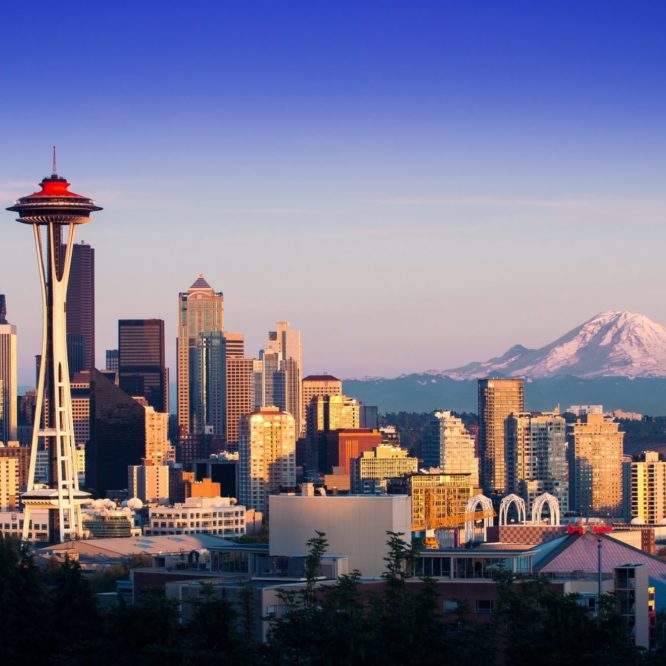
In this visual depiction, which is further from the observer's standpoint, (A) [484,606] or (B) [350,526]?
(B) [350,526]

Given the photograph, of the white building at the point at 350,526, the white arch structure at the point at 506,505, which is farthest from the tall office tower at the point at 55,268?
the white building at the point at 350,526

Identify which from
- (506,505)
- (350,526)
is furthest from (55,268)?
(350,526)

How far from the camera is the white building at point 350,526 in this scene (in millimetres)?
72000

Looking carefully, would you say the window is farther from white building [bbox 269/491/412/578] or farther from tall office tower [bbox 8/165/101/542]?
tall office tower [bbox 8/165/101/542]

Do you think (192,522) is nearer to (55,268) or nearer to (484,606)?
(55,268)

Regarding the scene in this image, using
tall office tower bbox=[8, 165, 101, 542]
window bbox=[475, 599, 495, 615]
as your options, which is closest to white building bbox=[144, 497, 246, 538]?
tall office tower bbox=[8, 165, 101, 542]

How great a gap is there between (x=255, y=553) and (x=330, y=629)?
60.4 ft

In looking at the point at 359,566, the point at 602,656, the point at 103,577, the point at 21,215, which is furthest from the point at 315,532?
the point at 21,215

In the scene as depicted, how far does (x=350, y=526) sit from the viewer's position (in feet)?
238

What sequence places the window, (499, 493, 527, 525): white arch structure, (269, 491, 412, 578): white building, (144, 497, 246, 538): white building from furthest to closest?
(144, 497, 246, 538): white building < (499, 493, 527, 525): white arch structure < (269, 491, 412, 578): white building < the window

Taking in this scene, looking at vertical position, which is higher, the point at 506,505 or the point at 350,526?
the point at 506,505

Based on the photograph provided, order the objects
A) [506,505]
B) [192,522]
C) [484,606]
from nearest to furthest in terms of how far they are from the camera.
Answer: [484,606]
[506,505]
[192,522]

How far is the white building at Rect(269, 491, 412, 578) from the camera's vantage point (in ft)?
236

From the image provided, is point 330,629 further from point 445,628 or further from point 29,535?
point 29,535
